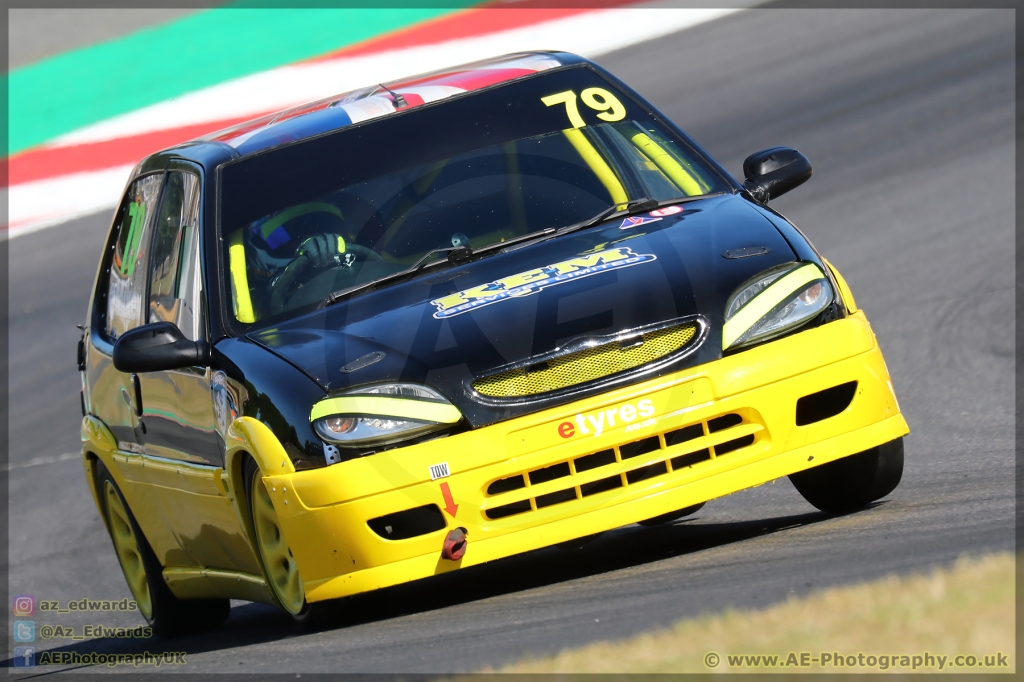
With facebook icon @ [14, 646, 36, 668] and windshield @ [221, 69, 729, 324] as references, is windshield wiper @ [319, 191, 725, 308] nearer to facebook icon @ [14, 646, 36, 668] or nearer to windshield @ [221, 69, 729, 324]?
windshield @ [221, 69, 729, 324]

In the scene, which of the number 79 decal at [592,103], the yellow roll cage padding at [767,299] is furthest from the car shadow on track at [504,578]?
the number 79 decal at [592,103]

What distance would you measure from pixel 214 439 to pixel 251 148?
3.74 ft

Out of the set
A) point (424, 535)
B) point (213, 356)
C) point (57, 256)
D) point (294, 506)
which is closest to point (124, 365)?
point (213, 356)

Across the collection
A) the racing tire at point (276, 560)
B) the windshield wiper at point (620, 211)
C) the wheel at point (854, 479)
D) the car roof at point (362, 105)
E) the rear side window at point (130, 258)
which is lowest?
the wheel at point (854, 479)

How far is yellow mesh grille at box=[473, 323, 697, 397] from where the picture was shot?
4.35 meters

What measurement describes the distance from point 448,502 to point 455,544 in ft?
0.39

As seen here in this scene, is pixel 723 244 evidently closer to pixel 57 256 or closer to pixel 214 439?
pixel 214 439

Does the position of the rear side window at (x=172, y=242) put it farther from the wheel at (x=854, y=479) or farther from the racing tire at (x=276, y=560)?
the wheel at (x=854, y=479)

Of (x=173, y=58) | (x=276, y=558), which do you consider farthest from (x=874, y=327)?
(x=173, y=58)

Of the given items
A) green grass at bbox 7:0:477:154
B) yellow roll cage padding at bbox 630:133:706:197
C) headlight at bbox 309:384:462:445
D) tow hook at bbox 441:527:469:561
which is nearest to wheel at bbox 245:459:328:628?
headlight at bbox 309:384:462:445

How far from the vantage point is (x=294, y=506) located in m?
4.34

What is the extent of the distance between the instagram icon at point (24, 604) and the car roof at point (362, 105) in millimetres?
2329

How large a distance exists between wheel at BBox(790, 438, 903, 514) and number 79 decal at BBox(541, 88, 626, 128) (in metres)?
1.47

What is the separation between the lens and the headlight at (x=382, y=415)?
4293mm
